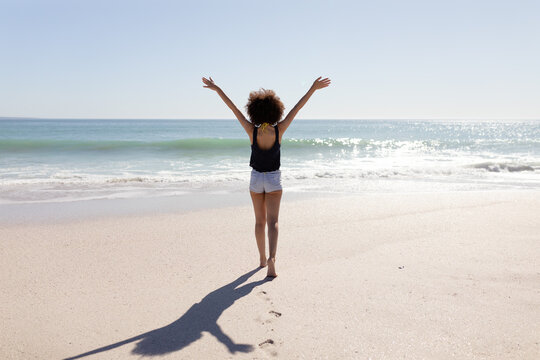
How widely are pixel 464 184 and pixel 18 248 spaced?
9.86 meters

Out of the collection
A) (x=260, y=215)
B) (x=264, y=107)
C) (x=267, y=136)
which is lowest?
(x=260, y=215)

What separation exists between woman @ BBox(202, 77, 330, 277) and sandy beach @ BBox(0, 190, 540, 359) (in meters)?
0.69

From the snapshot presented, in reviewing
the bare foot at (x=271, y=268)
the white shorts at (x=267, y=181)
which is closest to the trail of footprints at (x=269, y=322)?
the bare foot at (x=271, y=268)

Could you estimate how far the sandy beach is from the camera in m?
2.78

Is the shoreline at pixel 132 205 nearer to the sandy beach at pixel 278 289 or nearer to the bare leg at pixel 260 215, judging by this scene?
the sandy beach at pixel 278 289

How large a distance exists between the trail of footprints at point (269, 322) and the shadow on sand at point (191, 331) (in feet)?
0.37

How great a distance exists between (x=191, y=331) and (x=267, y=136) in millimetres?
1888

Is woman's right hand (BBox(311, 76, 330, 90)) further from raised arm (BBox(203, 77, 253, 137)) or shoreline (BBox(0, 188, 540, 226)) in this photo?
shoreline (BBox(0, 188, 540, 226))

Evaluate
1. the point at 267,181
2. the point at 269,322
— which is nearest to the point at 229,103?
the point at 267,181

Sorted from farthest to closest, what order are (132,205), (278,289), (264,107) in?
(132,205) → (264,107) → (278,289)

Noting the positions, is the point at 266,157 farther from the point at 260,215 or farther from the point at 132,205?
the point at 132,205

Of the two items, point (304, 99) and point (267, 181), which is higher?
point (304, 99)

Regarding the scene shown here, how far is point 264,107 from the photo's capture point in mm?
3934

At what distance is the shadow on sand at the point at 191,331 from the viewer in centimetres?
274
